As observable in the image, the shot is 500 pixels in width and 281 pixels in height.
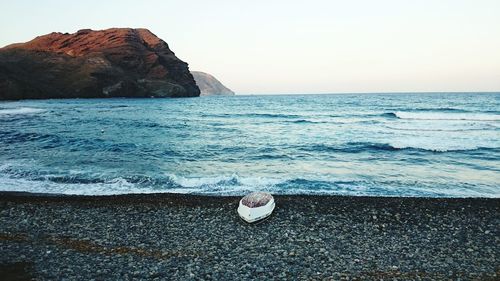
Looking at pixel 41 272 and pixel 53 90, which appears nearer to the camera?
pixel 41 272

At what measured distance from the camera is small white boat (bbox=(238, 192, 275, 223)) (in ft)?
37.2

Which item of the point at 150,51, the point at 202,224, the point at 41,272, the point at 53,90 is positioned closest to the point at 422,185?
the point at 202,224

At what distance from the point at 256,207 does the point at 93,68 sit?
119 meters

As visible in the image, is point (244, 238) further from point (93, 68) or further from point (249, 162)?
point (93, 68)

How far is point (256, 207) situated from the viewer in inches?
453

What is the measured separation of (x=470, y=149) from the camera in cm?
2656

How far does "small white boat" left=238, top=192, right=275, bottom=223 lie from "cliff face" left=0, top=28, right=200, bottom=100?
9418cm

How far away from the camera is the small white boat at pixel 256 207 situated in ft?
37.2

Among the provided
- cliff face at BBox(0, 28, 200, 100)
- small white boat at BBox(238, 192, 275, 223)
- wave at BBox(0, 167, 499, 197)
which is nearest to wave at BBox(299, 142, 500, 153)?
wave at BBox(0, 167, 499, 197)

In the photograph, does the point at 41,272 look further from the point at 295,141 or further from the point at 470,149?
the point at 470,149

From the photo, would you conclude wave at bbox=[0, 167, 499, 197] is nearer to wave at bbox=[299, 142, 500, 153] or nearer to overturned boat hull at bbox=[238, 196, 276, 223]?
overturned boat hull at bbox=[238, 196, 276, 223]

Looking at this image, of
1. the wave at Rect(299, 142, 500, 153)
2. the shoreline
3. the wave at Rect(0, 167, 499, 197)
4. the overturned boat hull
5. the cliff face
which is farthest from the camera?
the cliff face

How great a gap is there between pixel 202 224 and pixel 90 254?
342 cm

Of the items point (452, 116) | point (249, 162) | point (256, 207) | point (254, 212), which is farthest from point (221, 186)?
point (452, 116)
